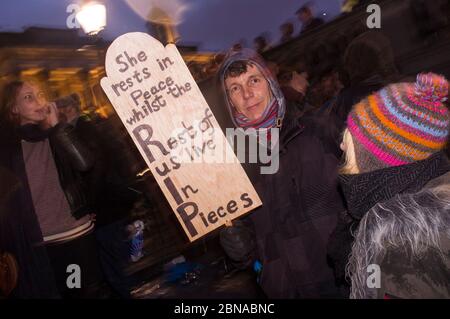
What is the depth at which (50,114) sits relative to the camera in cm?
250

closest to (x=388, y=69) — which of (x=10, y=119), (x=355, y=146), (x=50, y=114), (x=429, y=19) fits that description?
(x=429, y=19)

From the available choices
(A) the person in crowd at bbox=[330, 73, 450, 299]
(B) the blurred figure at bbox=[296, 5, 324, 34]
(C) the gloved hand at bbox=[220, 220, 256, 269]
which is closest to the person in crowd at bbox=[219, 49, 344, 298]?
(C) the gloved hand at bbox=[220, 220, 256, 269]

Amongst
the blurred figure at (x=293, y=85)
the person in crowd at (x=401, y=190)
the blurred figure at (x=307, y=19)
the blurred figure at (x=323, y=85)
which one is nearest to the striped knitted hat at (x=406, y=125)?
the person in crowd at (x=401, y=190)

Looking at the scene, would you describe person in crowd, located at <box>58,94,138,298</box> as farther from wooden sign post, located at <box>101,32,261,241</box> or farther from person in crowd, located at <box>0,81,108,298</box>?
wooden sign post, located at <box>101,32,261,241</box>

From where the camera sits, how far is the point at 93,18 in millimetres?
2748

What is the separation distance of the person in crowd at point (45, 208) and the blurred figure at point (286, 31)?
207 centimetres

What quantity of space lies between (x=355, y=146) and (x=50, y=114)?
1920 millimetres

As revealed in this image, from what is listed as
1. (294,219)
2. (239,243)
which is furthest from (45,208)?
(294,219)

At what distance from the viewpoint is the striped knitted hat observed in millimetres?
1107

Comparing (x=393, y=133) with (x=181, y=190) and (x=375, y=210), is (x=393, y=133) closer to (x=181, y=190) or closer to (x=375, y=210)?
(x=375, y=210)

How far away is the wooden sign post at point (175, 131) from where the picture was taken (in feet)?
5.80

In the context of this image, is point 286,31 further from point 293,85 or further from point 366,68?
point 366,68

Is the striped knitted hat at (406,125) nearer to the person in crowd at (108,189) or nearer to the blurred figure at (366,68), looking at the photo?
the blurred figure at (366,68)

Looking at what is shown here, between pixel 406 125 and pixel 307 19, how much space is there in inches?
105
